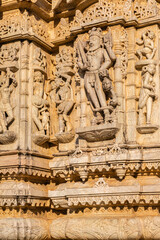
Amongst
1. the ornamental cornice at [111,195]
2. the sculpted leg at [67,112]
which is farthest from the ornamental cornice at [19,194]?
the sculpted leg at [67,112]

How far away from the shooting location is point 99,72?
36.7 ft

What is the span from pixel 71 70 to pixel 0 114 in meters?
2.09

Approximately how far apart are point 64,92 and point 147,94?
233cm

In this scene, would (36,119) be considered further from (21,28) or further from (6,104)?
(21,28)

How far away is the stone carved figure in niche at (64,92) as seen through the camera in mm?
12000

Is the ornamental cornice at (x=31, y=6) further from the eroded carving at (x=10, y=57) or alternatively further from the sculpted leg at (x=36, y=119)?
the sculpted leg at (x=36, y=119)

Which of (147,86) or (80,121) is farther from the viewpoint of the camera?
(80,121)

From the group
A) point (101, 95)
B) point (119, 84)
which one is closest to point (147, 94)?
point (119, 84)

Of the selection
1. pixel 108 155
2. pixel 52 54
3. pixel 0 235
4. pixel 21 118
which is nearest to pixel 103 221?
pixel 108 155

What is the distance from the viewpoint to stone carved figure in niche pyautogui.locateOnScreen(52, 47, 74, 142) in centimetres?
1200

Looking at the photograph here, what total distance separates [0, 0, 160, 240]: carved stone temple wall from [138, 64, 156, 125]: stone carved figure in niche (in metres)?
0.02

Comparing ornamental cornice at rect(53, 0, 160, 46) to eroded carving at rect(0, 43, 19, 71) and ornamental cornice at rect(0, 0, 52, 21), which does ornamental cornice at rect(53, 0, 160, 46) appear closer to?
ornamental cornice at rect(0, 0, 52, 21)

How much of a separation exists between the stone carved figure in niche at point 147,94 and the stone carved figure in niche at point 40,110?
2554mm

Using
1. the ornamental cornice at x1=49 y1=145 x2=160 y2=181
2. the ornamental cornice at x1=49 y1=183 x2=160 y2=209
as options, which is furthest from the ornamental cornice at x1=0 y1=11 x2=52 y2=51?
the ornamental cornice at x1=49 y1=183 x2=160 y2=209
